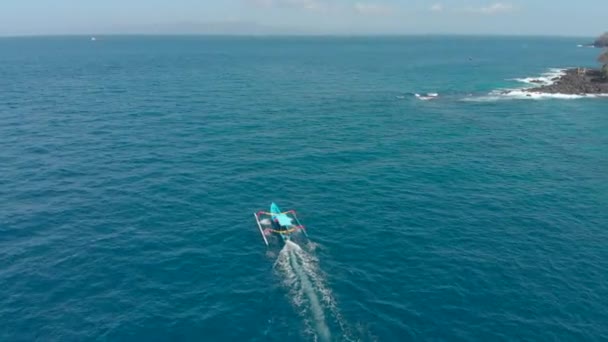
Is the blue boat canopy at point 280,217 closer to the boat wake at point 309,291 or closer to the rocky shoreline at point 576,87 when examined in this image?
the boat wake at point 309,291

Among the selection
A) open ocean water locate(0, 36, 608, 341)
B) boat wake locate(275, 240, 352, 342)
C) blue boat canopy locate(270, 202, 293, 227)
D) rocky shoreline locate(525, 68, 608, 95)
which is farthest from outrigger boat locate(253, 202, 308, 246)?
rocky shoreline locate(525, 68, 608, 95)

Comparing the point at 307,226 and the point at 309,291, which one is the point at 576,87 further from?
the point at 309,291

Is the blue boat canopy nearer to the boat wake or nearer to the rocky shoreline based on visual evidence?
the boat wake

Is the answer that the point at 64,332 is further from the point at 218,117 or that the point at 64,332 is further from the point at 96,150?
the point at 218,117

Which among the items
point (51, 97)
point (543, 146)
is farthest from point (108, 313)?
point (51, 97)

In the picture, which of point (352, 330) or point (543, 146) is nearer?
point (352, 330)
